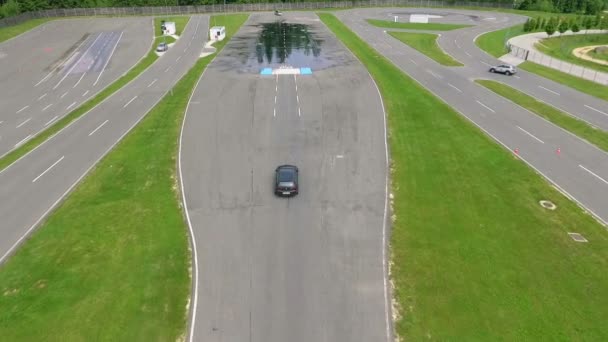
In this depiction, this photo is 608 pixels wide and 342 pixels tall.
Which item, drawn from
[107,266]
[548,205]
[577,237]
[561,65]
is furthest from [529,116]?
[107,266]

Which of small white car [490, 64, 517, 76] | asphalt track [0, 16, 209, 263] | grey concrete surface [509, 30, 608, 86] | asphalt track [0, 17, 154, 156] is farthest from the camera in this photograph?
small white car [490, 64, 517, 76]

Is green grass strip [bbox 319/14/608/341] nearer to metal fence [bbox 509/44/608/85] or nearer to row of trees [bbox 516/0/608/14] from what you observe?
metal fence [bbox 509/44/608/85]

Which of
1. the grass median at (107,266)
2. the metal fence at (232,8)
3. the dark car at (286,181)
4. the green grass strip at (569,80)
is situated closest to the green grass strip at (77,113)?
the grass median at (107,266)

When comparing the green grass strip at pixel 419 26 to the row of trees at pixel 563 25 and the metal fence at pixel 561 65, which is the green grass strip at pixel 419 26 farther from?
the metal fence at pixel 561 65

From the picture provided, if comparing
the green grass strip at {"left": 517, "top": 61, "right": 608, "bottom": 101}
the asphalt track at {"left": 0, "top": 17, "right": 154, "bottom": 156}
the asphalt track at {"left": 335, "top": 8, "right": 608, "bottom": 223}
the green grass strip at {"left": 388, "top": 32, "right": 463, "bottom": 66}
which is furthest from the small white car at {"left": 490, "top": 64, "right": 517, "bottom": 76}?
the asphalt track at {"left": 0, "top": 17, "right": 154, "bottom": 156}

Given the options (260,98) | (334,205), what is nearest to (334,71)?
(260,98)

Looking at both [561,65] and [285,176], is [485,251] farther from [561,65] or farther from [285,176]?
[561,65]
